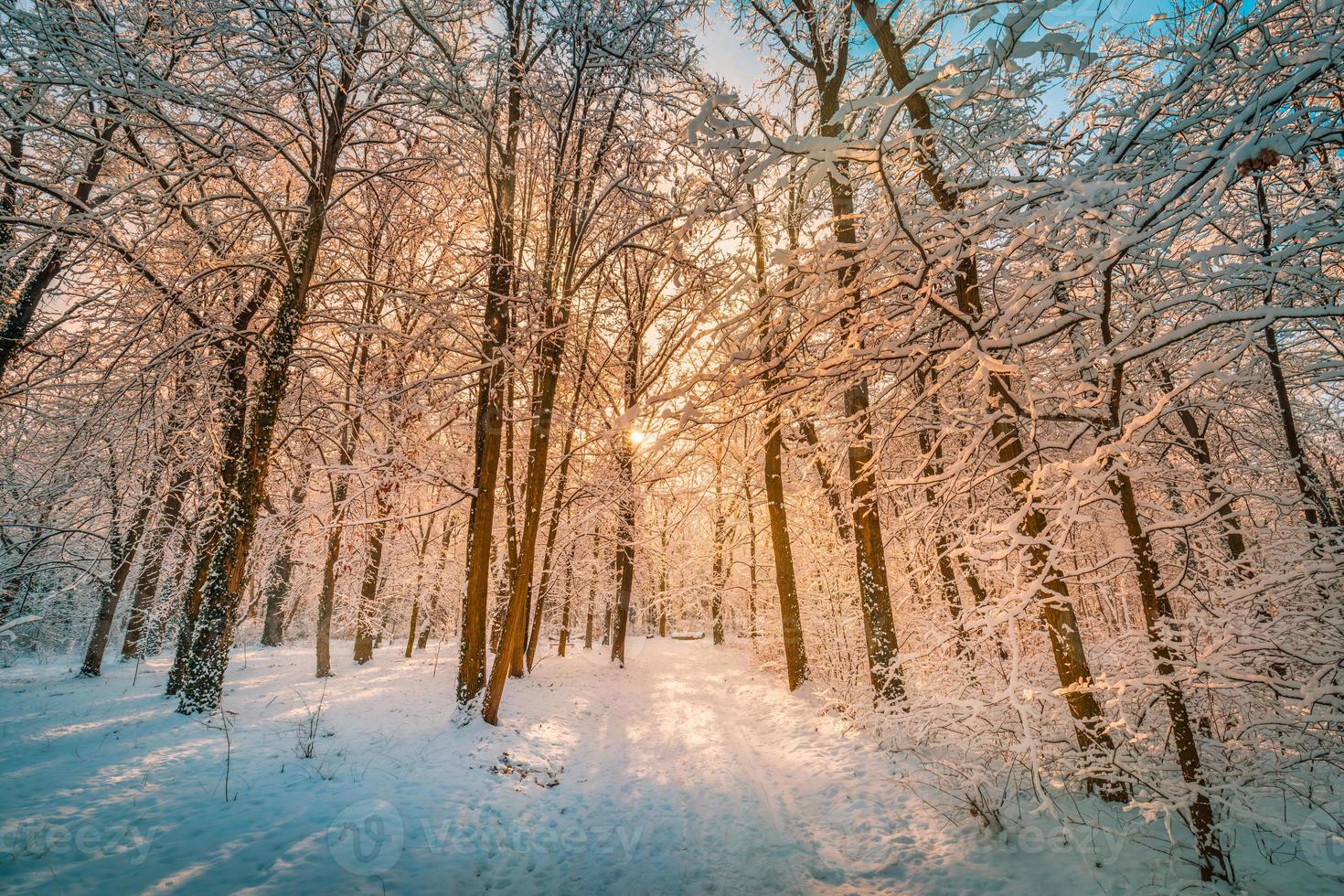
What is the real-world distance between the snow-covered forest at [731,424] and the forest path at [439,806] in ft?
0.18

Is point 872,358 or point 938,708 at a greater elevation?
point 872,358

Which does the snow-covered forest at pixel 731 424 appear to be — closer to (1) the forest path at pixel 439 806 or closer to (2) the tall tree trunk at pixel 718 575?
(1) the forest path at pixel 439 806

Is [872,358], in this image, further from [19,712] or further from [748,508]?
[748,508]

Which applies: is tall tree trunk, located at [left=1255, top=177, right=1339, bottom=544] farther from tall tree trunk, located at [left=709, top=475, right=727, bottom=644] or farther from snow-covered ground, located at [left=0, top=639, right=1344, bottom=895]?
tall tree trunk, located at [left=709, top=475, right=727, bottom=644]

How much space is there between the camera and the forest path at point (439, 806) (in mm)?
3586

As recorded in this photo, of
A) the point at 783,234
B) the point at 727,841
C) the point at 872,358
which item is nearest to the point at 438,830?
the point at 727,841

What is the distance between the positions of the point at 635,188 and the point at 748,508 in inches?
387

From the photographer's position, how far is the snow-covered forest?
2.45 metres

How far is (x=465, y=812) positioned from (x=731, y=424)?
477 centimetres

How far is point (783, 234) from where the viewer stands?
10.6 m

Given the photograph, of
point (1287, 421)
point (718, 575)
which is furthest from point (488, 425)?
point (718, 575)

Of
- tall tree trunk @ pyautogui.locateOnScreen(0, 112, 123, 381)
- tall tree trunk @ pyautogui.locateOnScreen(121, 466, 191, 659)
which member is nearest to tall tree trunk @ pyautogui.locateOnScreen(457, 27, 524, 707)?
tall tree trunk @ pyautogui.locateOnScreen(121, 466, 191, 659)

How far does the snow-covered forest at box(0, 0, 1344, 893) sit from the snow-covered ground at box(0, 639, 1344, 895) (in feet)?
0.17

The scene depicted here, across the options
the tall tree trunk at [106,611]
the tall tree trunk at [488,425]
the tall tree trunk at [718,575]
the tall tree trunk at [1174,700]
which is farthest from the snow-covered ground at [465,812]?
the tall tree trunk at [718,575]
